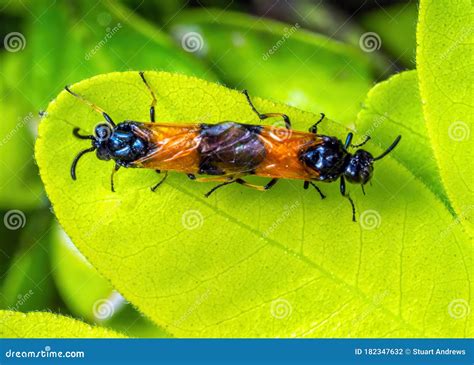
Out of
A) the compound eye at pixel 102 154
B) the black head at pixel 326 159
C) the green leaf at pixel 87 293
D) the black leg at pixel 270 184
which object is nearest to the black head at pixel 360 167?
the black head at pixel 326 159

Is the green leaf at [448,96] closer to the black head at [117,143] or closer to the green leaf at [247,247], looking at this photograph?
the green leaf at [247,247]

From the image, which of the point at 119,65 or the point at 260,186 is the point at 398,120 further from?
the point at 119,65

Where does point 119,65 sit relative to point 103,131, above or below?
above

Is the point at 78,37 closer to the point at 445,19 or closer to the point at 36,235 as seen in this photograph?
the point at 36,235

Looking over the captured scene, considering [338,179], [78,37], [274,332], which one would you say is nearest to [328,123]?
[338,179]

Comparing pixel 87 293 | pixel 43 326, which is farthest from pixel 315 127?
pixel 87 293

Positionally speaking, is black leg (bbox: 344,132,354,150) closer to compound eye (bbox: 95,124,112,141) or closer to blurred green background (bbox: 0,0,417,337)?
blurred green background (bbox: 0,0,417,337)
